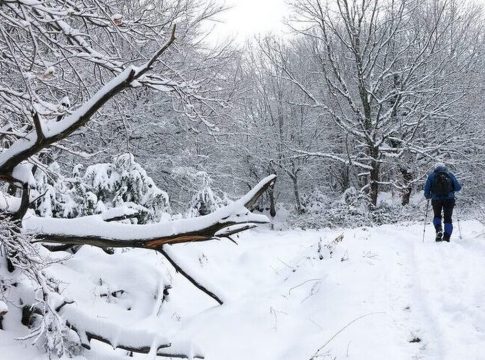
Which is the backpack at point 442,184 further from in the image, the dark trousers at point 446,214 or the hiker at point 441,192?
the dark trousers at point 446,214

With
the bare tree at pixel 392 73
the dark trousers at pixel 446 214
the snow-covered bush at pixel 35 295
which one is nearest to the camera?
the snow-covered bush at pixel 35 295

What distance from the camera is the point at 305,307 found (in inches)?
198

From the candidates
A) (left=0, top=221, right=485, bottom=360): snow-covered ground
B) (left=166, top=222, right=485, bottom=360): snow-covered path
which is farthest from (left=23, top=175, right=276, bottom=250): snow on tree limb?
(left=166, top=222, right=485, bottom=360): snow-covered path

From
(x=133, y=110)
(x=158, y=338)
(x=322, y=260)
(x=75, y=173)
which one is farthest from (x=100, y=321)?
(x=133, y=110)

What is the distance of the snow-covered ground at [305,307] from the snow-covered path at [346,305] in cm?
1

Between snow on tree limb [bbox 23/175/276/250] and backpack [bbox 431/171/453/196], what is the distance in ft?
25.7

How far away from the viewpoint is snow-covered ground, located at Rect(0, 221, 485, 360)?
12.1 feet

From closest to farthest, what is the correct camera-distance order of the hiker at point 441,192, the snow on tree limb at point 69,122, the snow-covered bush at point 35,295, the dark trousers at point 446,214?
the snow on tree limb at point 69,122 → the snow-covered bush at point 35,295 → the dark trousers at point 446,214 → the hiker at point 441,192

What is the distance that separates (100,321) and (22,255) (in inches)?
31.3

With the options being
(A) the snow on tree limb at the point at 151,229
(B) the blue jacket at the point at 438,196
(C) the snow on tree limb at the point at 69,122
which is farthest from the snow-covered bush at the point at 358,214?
(C) the snow on tree limb at the point at 69,122

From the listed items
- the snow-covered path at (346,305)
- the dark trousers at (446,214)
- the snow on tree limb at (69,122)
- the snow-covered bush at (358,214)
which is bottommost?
the snow-covered bush at (358,214)

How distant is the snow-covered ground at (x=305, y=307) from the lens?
145 inches

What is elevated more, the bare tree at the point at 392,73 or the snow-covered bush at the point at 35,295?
the bare tree at the point at 392,73

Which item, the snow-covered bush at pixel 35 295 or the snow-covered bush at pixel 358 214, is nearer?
the snow-covered bush at pixel 35 295
